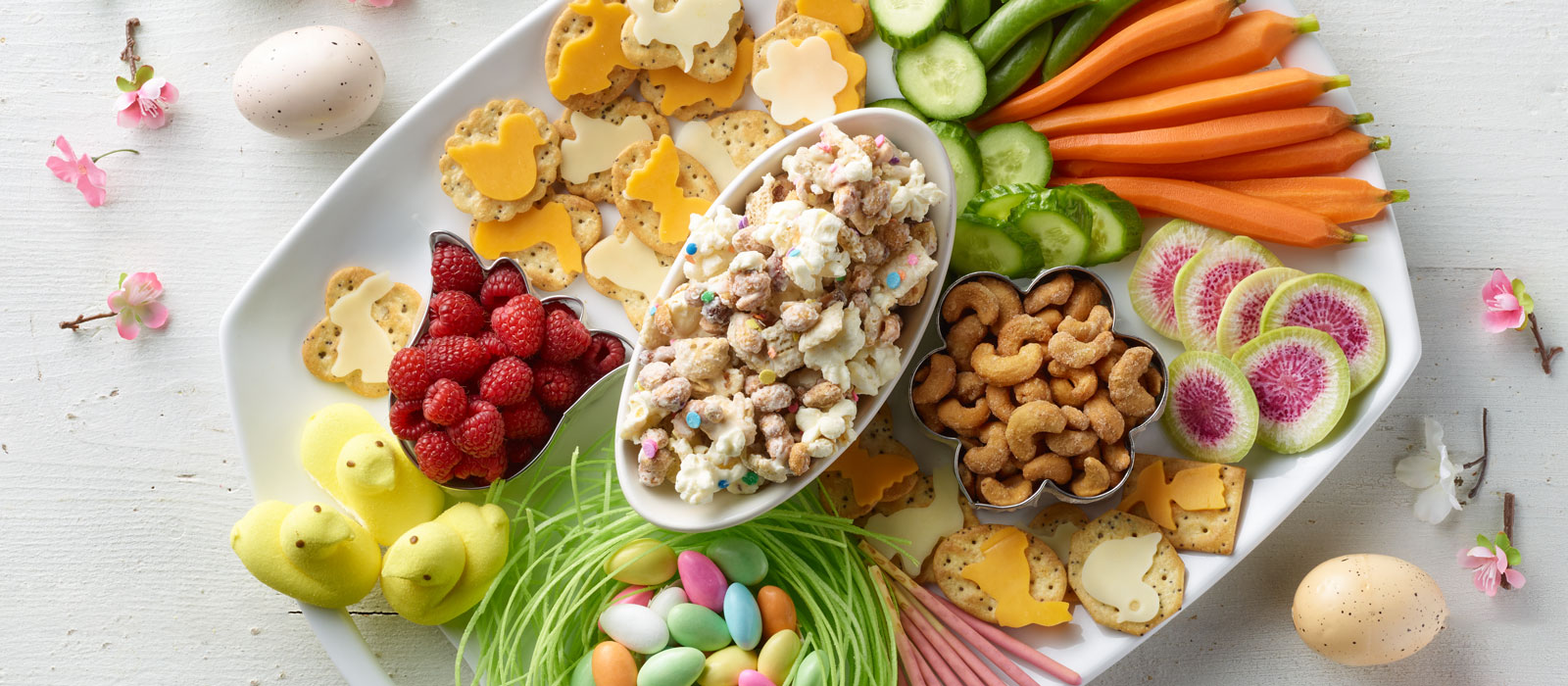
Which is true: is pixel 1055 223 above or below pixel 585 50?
below

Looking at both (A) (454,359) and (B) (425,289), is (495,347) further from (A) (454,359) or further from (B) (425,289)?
(B) (425,289)

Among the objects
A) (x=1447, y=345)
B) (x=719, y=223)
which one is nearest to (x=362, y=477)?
(x=719, y=223)

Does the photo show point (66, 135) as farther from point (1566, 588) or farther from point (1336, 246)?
point (1566, 588)

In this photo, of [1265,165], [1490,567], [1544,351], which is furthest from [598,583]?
[1544,351]

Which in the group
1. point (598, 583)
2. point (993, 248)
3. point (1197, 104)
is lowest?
point (598, 583)

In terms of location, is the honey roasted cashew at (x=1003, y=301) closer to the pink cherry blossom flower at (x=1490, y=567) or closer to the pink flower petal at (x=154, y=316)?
the pink cherry blossom flower at (x=1490, y=567)

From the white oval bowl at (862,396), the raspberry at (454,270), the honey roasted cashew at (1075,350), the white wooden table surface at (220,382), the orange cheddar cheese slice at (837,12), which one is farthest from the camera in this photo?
the white wooden table surface at (220,382)

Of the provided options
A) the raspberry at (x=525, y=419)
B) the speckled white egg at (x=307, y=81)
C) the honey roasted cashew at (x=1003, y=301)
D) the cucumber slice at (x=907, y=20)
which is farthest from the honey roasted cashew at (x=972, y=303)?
the speckled white egg at (x=307, y=81)
